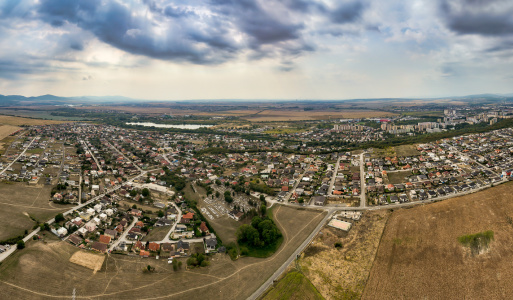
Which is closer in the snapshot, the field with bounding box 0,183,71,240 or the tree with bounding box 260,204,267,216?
the field with bounding box 0,183,71,240

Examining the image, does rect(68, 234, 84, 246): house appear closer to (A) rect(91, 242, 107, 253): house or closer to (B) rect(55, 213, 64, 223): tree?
(A) rect(91, 242, 107, 253): house

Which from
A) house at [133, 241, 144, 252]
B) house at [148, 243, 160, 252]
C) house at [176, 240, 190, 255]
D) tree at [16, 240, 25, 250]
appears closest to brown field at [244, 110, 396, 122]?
house at [176, 240, 190, 255]

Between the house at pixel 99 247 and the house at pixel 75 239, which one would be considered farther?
the house at pixel 75 239

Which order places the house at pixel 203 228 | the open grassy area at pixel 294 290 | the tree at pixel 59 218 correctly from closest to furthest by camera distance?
1. the open grassy area at pixel 294 290
2. the house at pixel 203 228
3. the tree at pixel 59 218

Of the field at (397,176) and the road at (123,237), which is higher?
the field at (397,176)

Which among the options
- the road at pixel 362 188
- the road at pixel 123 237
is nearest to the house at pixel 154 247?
the road at pixel 123 237

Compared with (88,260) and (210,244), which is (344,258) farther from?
(88,260)

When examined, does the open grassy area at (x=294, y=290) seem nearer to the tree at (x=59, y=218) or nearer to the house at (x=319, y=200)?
the house at (x=319, y=200)
